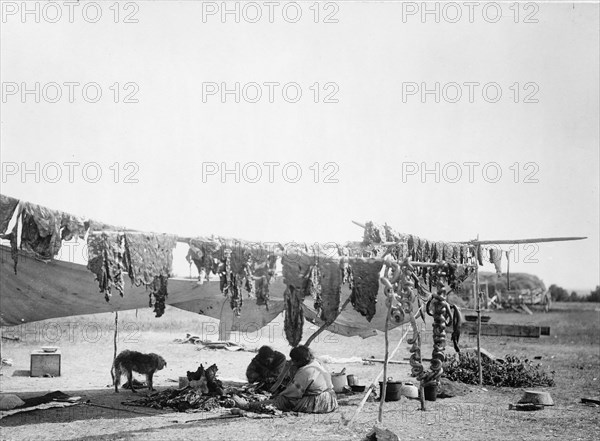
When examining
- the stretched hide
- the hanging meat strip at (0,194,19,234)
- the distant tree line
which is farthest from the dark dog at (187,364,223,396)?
the distant tree line

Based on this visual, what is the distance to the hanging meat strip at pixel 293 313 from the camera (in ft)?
29.7

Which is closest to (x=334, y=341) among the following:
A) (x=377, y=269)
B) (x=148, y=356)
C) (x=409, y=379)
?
(x=409, y=379)

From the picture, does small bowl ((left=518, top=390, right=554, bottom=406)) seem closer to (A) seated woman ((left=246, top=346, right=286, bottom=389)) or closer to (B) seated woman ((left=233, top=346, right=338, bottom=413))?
(B) seated woman ((left=233, top=346, right=338, bottom=413))

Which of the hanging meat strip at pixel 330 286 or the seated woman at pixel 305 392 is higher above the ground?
the hanging meat strip at pixel 330 286

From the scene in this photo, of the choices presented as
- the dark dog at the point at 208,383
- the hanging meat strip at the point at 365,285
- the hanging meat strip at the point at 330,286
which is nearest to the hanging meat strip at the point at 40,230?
the hanging meat strip at the point at 330,286

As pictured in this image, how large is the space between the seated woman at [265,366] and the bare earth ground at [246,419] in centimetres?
150

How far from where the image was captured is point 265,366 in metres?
12.8

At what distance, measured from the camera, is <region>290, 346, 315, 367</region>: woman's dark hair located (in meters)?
10.5

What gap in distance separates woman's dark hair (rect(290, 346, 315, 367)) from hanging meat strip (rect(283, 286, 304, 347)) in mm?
853

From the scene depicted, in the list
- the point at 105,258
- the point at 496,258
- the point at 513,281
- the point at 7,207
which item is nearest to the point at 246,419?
the point at 105,258

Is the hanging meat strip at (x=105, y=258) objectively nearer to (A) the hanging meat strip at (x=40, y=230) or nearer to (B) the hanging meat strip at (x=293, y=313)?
(A) the hanging meat strip at (x=40, y=230)

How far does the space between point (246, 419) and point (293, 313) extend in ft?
7.01

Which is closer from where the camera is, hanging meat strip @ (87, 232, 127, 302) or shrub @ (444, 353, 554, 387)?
hanging meat strip @ (87, 232, 127, 302)

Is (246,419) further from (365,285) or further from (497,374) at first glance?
(497,374)
